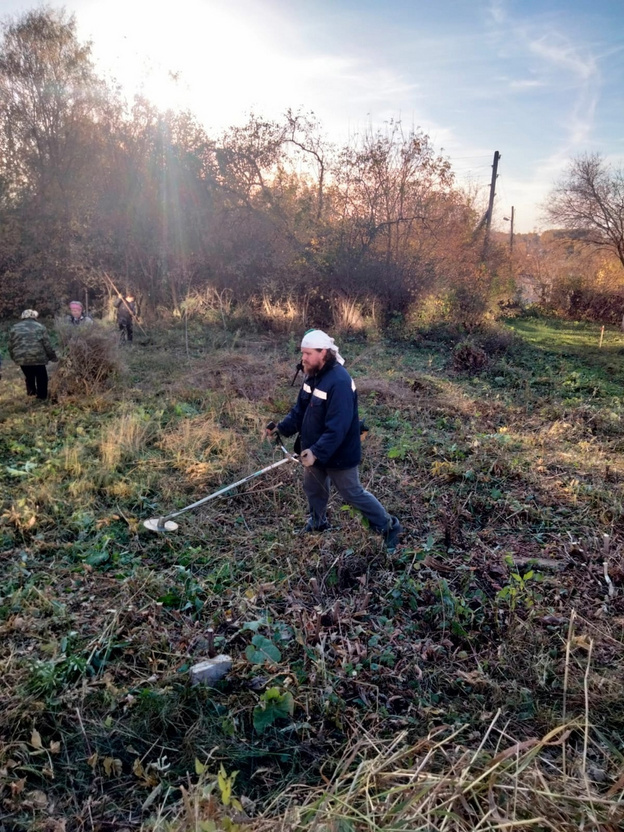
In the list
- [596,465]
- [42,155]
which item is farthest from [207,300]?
[596,465]

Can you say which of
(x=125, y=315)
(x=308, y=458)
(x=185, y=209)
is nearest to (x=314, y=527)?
(x=308, y=458)

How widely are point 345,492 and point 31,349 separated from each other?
5734 millimetres

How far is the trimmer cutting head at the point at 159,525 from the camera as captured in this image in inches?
169

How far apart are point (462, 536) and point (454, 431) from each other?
2.79 meters

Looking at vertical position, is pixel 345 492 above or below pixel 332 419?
below

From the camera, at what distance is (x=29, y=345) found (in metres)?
7.41

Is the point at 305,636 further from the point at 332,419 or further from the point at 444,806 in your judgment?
the point at 332,419

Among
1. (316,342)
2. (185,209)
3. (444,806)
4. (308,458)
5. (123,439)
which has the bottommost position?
(444,806)

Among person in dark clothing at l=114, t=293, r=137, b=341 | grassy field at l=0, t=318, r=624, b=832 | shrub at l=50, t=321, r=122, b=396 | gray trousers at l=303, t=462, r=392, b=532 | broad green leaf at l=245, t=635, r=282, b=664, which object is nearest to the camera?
grassy field at l=0, t=318, r=624, b=832

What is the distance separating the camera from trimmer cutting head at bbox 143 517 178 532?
430 cm

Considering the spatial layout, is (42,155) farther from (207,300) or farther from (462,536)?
(462,536)

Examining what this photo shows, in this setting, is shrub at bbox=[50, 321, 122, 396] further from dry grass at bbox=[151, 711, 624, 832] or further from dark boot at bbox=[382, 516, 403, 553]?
dry grass at bbox=[151, 711, 624, 832]

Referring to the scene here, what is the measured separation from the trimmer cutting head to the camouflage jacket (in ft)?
14.5

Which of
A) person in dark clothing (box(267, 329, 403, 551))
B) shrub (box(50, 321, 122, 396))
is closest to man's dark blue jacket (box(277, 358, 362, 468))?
person in dark clothing (box(267, 329, 403, 551))
